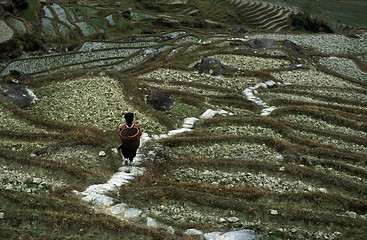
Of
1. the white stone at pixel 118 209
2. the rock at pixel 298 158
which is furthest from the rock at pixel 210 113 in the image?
the white stone at pixel 118 209

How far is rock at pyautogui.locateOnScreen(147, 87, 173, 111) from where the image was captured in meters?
25.6

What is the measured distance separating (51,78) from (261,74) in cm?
2472

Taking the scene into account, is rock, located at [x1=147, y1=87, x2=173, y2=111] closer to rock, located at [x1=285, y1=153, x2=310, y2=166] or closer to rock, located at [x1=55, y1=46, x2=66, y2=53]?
rock, located at [x1=285, y1=153, x2=310, y2=166]

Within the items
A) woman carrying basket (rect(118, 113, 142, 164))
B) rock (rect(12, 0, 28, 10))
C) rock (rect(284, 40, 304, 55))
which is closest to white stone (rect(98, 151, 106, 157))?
woman carrying basket (rect(118, 113, 142, 164))

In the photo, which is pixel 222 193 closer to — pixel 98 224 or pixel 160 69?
pixel 98 224

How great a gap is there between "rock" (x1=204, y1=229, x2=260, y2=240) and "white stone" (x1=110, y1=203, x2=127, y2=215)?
11.8ft

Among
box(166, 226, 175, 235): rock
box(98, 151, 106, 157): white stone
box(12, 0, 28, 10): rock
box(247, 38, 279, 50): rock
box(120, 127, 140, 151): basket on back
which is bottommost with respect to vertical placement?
box(166, 226, 175, 235): rock

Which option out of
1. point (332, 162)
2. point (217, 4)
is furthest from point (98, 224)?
point (217, 4)

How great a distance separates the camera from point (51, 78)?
27.5 m

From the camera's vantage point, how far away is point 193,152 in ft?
63.4

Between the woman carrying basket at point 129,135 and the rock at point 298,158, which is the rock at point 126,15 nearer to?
the rock at point 298,158

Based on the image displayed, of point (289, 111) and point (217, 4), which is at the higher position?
point (217, 4)

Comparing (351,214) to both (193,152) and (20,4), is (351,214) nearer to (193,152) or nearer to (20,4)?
(193,152)

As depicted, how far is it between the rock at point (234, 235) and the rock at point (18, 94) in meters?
19.4
